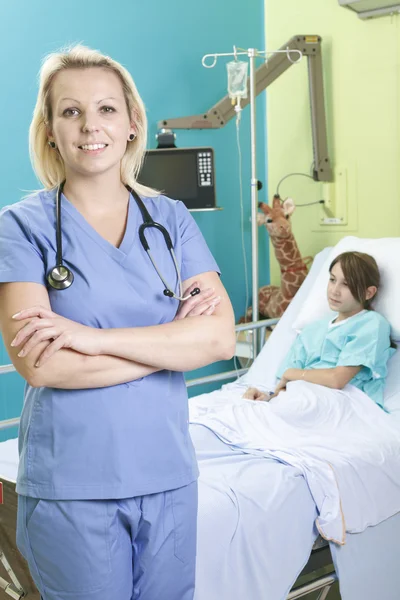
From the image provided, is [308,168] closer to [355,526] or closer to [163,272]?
[355,526]

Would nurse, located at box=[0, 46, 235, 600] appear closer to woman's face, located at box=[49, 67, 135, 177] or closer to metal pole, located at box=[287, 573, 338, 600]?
woman's face, located at box=[49, 67, 135, 177]

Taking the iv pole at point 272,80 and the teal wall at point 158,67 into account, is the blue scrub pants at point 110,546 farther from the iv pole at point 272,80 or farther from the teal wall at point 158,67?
the iv pole at point 272,80

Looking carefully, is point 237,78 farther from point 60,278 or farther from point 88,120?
point 60,278

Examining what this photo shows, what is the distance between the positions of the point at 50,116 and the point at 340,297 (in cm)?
151

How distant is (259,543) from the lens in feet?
6.61

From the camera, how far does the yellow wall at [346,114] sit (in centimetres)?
355

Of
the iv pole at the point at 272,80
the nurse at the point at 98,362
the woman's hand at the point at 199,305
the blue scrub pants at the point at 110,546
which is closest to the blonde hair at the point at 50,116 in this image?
the nurse at the point at 98,362

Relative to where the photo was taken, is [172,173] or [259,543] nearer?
[259,543]

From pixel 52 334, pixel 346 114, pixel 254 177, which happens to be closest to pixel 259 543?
pixel 52 334

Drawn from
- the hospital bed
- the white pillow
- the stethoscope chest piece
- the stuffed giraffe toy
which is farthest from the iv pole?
the stethoscope chest piece

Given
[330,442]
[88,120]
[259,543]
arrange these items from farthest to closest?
[330,442] < [259,543] < [88,120]

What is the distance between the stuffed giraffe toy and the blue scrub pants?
234cm

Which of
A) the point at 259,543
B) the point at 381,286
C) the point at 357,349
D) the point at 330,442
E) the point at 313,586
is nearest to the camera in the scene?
the point at 259,543

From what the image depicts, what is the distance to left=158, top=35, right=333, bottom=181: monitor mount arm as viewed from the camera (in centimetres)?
363
